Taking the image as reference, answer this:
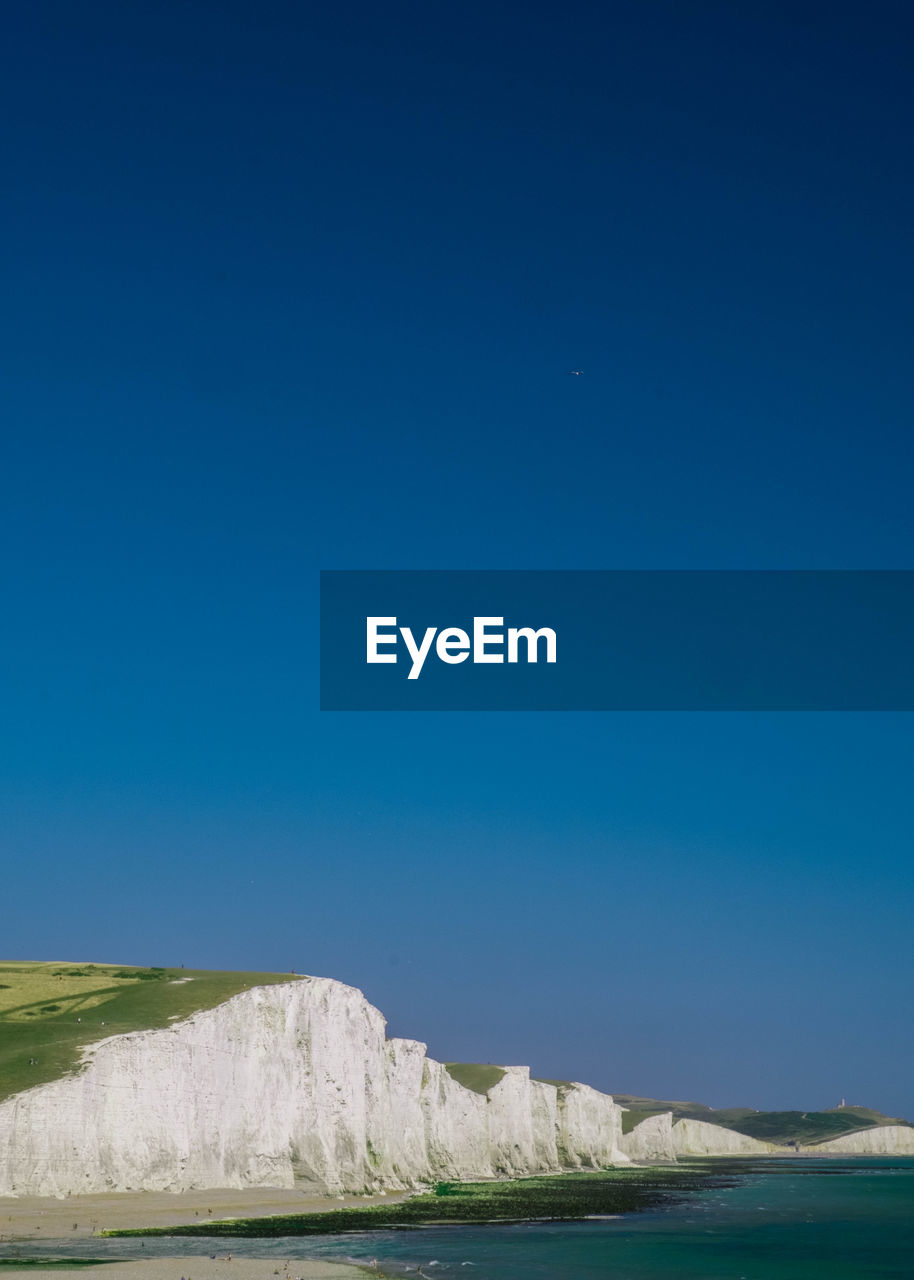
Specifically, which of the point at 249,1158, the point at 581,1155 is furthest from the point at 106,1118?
the point at 581,1155

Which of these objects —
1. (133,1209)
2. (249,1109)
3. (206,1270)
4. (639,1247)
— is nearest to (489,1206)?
(249,1109)

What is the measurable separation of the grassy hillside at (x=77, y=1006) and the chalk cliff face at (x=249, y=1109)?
5.26 feet

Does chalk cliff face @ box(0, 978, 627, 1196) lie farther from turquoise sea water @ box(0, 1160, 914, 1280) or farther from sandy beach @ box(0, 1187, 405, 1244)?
turquoise sea water @ box(0, 1160, 914, 1280)

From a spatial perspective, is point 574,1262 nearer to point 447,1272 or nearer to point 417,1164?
point 447,1272

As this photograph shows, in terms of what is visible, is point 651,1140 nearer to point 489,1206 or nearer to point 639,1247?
point 489,1206

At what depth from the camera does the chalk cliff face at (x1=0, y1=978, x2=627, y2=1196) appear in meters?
58.6

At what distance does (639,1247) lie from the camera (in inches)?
2366

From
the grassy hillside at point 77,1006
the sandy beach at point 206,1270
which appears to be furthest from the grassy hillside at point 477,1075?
the sandy beach at point 206,1270

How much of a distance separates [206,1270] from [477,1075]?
87848 millimetres

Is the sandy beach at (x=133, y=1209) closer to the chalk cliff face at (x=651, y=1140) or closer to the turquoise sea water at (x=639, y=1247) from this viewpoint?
the turquoise sea water at (x=639, y=1247)

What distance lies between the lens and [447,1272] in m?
47.9

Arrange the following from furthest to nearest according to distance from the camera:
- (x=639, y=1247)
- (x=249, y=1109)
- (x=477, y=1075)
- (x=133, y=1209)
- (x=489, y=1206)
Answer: (x=477, y=1075), (x=489, y=1206), (x=249, y=1109), (x=639, y=1247), (x=133, y=1209)

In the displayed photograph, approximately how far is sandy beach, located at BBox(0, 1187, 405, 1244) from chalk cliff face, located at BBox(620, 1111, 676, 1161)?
122416 millimetres

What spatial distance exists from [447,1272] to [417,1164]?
156 feet
